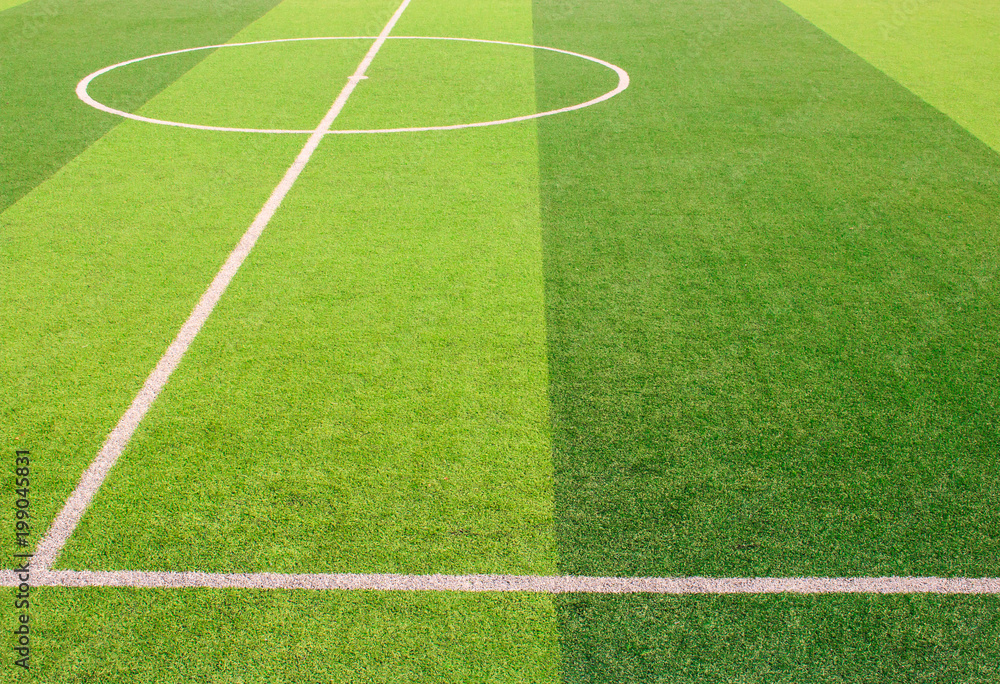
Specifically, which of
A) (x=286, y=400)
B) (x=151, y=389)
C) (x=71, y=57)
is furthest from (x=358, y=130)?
(x=71, y=57)

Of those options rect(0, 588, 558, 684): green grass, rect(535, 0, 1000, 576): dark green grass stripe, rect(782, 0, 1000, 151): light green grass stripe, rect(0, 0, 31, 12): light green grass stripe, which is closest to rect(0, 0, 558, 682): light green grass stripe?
rect(0, 588, 558, 684): green grass

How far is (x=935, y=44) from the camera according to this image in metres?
12.2

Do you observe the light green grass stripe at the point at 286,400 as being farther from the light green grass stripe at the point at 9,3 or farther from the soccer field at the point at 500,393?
the light green grass stripe at the point at 9,3

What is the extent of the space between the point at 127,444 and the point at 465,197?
345 centimetres

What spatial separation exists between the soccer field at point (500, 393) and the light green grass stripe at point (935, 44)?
58 centimetres

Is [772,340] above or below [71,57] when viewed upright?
below

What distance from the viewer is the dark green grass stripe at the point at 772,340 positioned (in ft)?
10.9

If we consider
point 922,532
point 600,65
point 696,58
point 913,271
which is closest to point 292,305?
point 922,532

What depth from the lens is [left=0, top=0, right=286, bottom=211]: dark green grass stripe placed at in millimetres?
7703

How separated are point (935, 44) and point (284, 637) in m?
12.7

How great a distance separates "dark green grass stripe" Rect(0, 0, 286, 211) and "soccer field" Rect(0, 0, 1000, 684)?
159 millimetres

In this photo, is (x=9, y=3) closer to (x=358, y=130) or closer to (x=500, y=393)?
(x=358, y=130)

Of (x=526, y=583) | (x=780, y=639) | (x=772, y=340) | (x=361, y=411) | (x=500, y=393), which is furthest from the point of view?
(x=772, y=340)

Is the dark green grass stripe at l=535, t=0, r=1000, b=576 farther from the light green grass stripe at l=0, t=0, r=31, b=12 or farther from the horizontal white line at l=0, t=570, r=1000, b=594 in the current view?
the light green grass stripe at l=0, t=0, r=31, b=12
